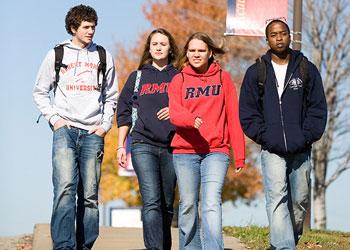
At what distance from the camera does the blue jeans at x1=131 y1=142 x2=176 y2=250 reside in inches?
341

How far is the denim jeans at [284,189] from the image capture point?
26.6 feet

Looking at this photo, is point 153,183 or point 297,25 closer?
point 153,183

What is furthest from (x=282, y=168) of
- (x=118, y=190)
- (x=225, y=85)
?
(x=118, y=190)

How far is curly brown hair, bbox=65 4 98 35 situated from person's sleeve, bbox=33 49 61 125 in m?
0.31

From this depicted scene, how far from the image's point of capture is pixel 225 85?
27.0 ft

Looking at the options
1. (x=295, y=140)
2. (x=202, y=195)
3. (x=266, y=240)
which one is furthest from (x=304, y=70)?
(x=266, y=240)

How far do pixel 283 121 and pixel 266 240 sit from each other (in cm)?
428

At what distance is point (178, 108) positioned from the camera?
806 cm

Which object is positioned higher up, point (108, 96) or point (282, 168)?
point (108, 96)

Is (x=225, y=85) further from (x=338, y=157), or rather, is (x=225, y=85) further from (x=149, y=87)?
(x=338, y=157)

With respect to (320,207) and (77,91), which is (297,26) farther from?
(320,207)

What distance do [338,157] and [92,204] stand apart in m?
20.8

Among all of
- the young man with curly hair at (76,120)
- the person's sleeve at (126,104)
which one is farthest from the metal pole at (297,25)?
the young man with curly hair at (76,120)

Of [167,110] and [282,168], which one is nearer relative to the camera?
[282,168]
